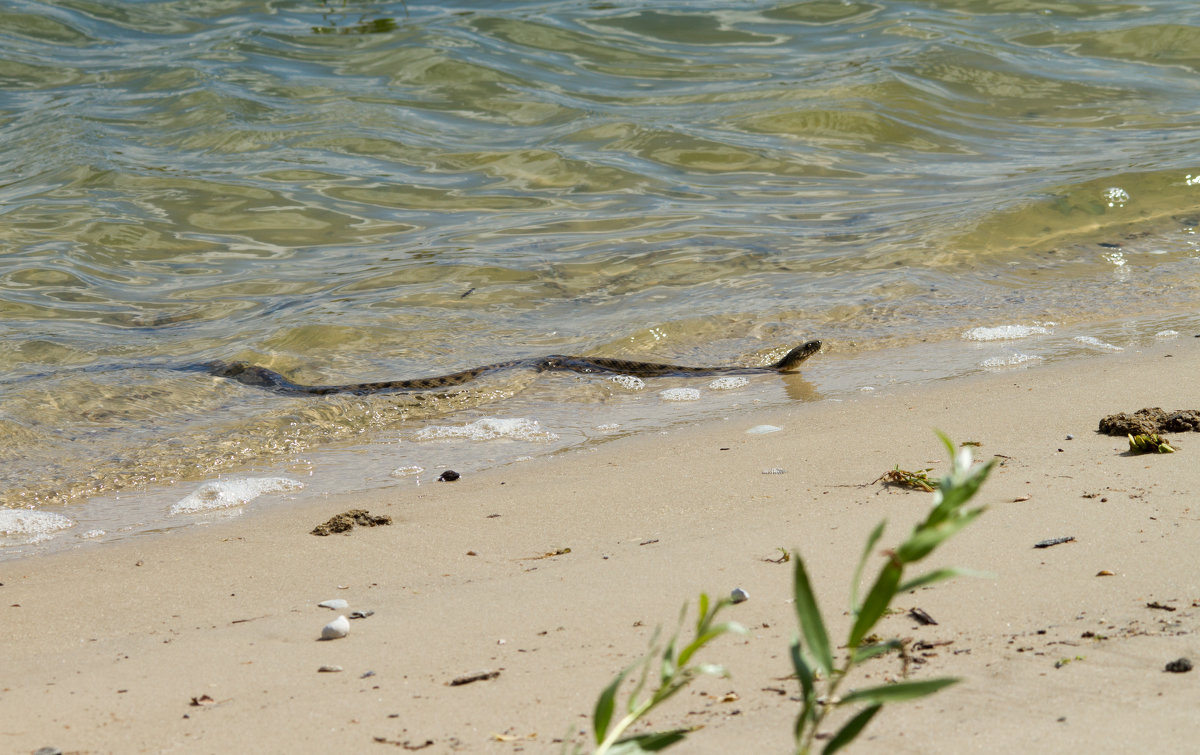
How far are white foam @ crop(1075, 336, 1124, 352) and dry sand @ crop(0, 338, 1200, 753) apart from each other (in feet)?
4.48

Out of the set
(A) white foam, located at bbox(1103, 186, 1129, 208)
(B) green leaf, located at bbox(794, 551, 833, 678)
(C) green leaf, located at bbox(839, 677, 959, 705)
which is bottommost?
(A) white foam, located at bbox(1103, 186, 1129, 208)

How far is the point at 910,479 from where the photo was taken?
11.5 ft

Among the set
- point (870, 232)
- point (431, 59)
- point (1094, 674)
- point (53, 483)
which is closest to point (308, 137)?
point (431, 59)

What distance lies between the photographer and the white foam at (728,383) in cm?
611

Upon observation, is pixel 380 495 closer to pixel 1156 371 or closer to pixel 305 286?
pixel 1156 371

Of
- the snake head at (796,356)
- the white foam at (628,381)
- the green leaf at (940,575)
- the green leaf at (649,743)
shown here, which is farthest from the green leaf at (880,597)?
the snake head at (796,356)

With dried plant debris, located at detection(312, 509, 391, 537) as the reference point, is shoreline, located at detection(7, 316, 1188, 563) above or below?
below

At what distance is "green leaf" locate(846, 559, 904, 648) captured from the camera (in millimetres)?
899

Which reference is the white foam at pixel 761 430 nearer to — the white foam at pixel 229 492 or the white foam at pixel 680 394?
the white foam at pixel 680 394

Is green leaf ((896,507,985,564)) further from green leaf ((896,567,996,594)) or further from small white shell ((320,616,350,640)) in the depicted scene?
small white shell ((320,616,350,640))

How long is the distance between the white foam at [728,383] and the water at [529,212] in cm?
21

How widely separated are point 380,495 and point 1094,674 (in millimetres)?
2950

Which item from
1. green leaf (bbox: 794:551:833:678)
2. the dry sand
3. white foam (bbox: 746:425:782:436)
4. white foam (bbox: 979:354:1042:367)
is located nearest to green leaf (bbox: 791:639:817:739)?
green leaf (bbox: 794:551:833:678)

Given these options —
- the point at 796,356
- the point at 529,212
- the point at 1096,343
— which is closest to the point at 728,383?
the point at 796,356
